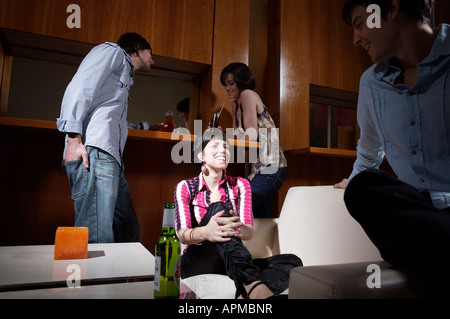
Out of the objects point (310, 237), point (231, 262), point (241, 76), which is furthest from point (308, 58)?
point (231, 262)

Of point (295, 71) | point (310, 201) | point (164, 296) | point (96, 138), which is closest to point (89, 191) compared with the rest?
point (96, 138)

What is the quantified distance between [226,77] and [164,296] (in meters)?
2.08

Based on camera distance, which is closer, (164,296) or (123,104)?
(164,296)

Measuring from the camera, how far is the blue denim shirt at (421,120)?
3.39 ft

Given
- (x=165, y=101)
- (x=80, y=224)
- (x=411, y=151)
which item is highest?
(x=165, y=101)

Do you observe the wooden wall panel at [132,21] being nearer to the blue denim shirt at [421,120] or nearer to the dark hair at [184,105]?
the dark hair at [184,105]

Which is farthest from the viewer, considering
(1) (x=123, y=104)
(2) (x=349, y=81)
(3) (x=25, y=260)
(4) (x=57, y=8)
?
(2) (x=349, y=81)

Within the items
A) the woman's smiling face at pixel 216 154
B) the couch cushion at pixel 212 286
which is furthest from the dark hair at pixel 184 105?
the couch cushion at pixel 212 286

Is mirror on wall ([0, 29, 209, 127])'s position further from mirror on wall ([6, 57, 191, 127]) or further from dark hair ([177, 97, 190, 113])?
dark hair ([177, 97, 190, 113])

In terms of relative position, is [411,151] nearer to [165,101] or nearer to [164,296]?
[164,296]

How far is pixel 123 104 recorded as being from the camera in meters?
1.83

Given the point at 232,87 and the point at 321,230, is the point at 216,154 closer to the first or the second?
the point at 321,230

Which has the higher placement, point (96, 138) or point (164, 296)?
point (96, 138)

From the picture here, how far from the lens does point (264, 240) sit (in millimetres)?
1841
